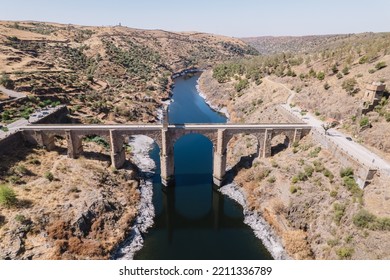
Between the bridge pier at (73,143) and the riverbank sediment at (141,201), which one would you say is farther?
the bridge pier at (73,143)

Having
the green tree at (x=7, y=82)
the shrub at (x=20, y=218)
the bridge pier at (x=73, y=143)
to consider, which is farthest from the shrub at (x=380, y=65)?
the green tree at (x=7, y=82)

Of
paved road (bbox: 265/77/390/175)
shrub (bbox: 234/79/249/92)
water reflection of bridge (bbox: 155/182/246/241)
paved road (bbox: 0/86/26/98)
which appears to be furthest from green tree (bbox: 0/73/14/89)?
paved road (bbox: 265/77/390/175)

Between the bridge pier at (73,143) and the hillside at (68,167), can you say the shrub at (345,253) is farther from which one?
the bridge pier at (73,143)

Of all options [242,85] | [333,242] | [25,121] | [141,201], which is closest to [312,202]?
[333,242]

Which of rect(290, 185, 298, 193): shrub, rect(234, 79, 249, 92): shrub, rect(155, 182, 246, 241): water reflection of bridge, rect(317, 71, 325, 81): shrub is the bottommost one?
rect(155, 182, 246, 241): water reflection of bridge

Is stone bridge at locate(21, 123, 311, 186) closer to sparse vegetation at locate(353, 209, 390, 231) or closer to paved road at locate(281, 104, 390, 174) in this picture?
paved road at locate(281, 104, 390, 174)

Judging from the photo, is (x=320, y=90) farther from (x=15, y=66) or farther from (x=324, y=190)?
(x=15, y=66)
